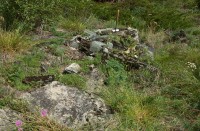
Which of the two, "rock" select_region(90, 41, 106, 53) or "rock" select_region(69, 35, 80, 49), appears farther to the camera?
"rock" select_region(69, 35, 80, 49)

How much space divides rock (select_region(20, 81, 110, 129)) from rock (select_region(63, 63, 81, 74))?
56cm

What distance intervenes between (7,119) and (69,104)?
102 cm

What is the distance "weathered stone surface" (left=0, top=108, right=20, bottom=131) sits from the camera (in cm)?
532

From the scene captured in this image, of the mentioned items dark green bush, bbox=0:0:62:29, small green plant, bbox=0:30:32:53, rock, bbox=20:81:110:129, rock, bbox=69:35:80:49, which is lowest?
rock, bbox=20:81:110:129

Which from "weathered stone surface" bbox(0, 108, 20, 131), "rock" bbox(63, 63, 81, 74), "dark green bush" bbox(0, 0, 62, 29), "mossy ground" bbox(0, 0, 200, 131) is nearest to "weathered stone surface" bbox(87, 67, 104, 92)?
"mossy ground" bbox(0, 0, 200, 131)

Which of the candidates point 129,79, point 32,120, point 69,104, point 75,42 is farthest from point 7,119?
point 75,42

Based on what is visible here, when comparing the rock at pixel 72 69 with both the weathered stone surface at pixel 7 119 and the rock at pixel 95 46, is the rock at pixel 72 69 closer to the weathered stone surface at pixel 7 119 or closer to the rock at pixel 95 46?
the rock at pixel 95 46

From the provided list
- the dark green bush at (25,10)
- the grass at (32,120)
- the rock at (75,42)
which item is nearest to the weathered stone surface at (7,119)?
the grass at (32,120)

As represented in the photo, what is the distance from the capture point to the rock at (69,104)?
5752 millimetres

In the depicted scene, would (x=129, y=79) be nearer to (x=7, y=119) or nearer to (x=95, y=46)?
(x=95, y=46)

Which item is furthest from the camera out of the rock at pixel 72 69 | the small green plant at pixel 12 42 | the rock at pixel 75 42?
the rock at pixel 75 42

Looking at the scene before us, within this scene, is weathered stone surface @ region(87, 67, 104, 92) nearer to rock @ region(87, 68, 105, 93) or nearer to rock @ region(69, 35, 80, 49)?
rock @ region(87, 68, 105, 93)

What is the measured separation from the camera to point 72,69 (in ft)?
23.3

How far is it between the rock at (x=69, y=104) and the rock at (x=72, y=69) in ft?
1.83
